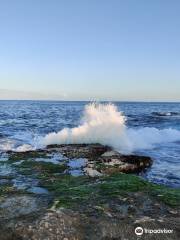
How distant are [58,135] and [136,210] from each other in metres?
14.7

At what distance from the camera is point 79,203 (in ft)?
27.6

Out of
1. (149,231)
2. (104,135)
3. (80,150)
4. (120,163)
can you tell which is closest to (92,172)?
(120,163)

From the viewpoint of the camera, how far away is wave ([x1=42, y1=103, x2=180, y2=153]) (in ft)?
70.9

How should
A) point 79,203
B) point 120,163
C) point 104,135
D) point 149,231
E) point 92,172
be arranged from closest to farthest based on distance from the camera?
point 149,231
point 79,203
point 92,172
point 120,163
point 104,135

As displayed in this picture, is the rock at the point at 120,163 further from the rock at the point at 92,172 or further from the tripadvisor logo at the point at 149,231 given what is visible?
the tripadvisor logo at the point at 149,231

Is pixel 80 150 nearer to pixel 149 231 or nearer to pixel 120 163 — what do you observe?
pixel 120 163

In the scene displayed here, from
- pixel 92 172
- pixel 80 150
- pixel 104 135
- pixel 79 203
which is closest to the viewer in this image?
pixel 79 203

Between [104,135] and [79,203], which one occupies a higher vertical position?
[79,203]

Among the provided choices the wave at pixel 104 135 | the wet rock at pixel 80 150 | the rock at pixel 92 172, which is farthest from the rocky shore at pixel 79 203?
the wave at pixel 104 135

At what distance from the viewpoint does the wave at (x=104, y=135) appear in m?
21.6

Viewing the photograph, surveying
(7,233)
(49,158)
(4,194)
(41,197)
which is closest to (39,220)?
(7,233)

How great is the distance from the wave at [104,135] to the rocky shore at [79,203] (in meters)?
7.45

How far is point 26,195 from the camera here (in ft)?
29.9

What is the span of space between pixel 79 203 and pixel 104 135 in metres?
13.7
